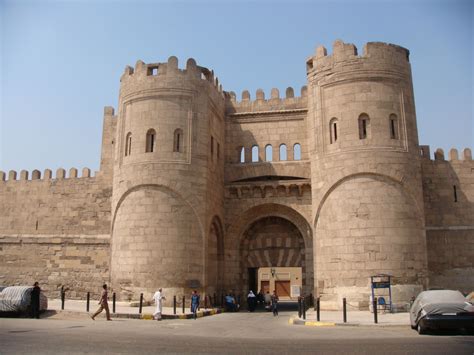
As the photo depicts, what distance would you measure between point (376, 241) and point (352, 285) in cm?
188

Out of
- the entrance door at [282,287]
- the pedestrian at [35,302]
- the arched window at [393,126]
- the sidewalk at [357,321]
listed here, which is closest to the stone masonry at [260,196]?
the arched window at [393,126]

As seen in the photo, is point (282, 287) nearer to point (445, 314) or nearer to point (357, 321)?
point (357, 321)

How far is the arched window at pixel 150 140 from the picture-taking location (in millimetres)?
20234

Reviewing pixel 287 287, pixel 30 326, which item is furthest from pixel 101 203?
pixel 287 287

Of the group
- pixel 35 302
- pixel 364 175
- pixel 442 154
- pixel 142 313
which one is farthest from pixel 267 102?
pixel 35 302

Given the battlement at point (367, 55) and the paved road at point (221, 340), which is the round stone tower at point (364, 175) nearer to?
the battlement at point (367, 55)

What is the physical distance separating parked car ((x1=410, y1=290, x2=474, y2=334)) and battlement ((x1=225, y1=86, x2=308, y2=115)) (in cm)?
1368

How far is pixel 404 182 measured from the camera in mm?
18906

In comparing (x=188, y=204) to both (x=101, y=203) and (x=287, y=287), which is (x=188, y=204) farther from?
(x=287, y=287)

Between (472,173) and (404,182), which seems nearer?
(404,182)

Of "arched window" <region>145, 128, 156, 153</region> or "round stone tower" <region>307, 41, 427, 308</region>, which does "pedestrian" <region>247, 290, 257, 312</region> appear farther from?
"arched window" <region>145, 128, 156, 153</region>

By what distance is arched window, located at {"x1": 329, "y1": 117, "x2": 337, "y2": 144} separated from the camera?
20047 mm

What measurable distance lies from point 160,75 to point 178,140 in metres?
2.89

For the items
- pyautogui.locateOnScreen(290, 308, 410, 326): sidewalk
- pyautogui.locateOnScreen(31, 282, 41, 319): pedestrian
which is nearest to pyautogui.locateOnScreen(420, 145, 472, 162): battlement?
pyautogui.locateOnScreen(290, 308, 410, 326): sidewalk
